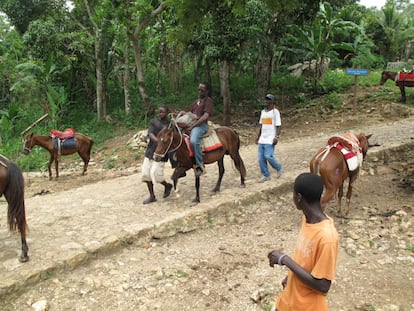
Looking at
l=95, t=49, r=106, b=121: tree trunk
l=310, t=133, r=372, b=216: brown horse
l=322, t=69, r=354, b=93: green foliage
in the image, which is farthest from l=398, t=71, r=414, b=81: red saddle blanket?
l=95, t=49, r=106, b=121: tree trunk

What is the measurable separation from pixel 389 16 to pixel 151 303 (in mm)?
29456

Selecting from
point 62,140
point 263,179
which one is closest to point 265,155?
point 263,179

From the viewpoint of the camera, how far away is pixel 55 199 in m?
7.12

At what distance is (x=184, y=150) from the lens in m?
6.07

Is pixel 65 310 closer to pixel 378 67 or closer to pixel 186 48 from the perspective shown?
pixel 186 48

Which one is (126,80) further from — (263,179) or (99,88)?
(263,179)

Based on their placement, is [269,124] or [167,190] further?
[269,124]

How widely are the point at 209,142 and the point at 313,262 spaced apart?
4.26 metres

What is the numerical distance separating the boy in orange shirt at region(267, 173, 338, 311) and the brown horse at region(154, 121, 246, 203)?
11.4 ft

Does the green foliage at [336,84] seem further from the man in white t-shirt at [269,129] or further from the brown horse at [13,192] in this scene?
the brown horse at [13,192]

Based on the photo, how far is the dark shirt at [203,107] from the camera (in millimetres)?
6207

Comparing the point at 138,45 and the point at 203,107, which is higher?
the point at 138,45

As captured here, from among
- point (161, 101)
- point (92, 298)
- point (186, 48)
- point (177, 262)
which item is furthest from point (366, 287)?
point (161, 101)

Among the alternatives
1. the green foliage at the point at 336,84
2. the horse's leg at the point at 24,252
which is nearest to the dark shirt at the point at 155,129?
the horse's leg at the point at 24,252
